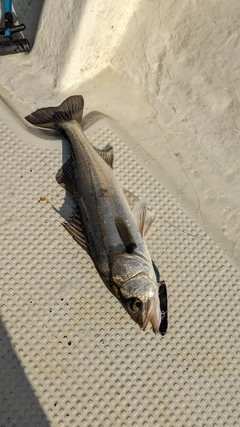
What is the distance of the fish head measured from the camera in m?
2.38

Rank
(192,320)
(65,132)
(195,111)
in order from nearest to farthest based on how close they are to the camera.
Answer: (192,320)
(65,132)
(195,111)

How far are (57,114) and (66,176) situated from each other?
1.79 ft

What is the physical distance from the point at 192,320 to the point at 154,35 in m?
2.38

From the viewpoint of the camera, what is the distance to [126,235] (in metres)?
2.55

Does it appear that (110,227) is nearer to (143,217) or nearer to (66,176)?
(143,217)

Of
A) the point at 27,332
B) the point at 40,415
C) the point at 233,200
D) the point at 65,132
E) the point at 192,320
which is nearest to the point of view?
the point at 40,415

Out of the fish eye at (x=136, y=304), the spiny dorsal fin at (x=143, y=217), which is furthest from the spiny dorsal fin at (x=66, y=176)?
the fish eye at (x=136, y=304)

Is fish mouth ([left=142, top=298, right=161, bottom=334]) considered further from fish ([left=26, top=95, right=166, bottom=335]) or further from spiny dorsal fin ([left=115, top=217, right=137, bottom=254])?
spiny dorsal fin ([left=115, top=217, right=137, bottom=254])

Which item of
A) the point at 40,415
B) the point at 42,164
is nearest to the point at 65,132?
the point at 42,164

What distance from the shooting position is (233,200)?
10.4ft

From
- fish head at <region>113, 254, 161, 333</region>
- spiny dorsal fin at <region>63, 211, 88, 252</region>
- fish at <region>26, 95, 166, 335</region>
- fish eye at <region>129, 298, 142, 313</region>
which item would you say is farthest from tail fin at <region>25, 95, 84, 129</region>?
fish eye at <region>129, 298, 142, 313</region>

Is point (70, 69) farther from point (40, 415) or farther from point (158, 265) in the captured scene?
point (40, 415)

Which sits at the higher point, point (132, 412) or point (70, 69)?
point (70, 69)

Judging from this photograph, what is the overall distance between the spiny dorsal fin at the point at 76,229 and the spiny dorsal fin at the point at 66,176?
0.79ft
